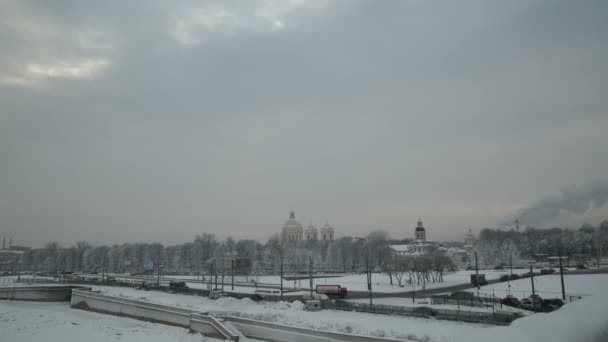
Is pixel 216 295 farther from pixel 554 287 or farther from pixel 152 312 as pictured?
pixel 554 287

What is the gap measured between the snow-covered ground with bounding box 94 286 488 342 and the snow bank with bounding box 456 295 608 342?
1474 centimetres

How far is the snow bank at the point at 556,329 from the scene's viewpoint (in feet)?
26.5

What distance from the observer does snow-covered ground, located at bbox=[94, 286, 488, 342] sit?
2915 centimetres

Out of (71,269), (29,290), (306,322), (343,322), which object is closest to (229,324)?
(306,322)

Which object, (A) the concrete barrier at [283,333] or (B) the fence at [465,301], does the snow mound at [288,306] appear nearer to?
(A) the concrete barrier at [283,333]

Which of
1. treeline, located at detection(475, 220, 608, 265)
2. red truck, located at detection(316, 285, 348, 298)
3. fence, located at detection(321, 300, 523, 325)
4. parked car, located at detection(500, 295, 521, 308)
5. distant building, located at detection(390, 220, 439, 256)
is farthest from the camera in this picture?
distant building, located at detection(390, 220, 439, 256)

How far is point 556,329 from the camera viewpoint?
329 inches

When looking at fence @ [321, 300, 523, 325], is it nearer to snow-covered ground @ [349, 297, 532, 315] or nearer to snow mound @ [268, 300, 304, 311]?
snow mound @ [268, 300, 304, 311]

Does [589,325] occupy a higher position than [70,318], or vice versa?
[589,325]

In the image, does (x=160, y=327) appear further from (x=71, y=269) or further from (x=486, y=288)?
(x=71, y=269)

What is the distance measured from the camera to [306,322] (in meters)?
35.4

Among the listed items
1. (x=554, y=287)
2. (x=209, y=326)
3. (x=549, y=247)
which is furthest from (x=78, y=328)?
(x=549, y=247)

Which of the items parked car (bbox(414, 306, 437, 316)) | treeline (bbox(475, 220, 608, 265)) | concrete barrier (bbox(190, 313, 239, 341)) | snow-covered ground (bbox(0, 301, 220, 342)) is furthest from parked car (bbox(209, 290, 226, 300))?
treeline (bbox(475, 220, 608, 265))

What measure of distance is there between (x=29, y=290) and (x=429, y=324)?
63.8 meters
